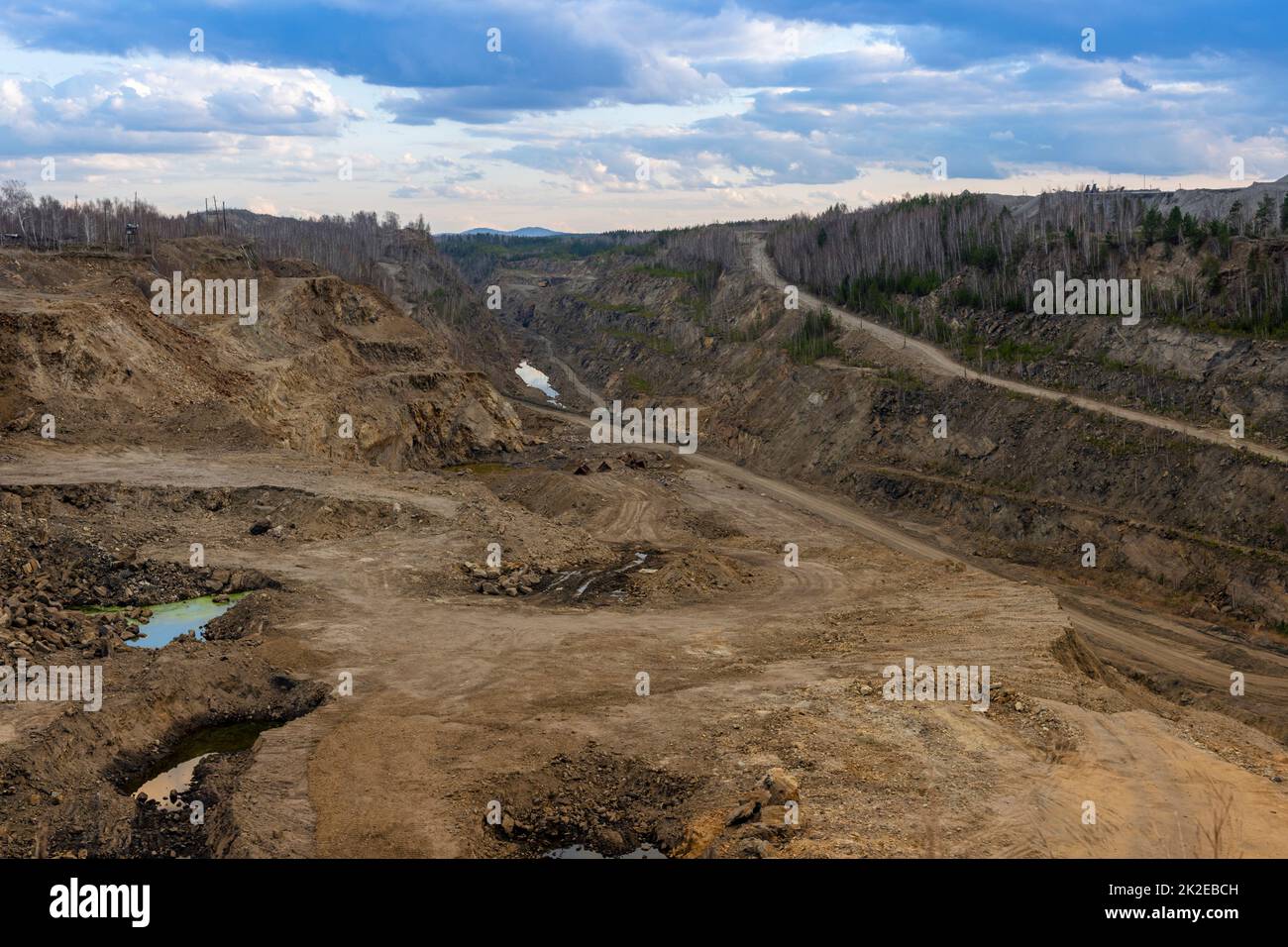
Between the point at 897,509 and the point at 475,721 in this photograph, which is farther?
the point at 897,509

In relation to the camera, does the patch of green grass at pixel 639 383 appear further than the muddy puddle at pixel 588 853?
Yes

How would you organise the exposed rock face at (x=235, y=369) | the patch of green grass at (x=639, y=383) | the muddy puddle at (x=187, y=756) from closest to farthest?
1. the muddy puddle at (x=187, y=756)
2. the exposed rock face at (x=235, y=369)
3. the patch of green grass at (x=639, y=383)

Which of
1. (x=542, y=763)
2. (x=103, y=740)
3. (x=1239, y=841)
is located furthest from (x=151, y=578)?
(x=1239, y=841)

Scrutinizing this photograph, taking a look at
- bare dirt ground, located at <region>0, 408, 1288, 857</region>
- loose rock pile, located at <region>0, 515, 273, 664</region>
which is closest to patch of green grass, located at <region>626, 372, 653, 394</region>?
bare dirt ground, located at <region>0, 408, 1288, 857</region>

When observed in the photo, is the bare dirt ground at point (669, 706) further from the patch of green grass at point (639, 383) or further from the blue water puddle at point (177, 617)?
the patch of green grass at point (639, 383)

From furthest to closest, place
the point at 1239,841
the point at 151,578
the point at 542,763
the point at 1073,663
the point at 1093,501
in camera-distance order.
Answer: the point at 1093,501
the point at 151,578
the point at 1073,663
the point at 542,763
the point at 1239,841

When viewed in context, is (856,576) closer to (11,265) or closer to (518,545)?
(518,545)

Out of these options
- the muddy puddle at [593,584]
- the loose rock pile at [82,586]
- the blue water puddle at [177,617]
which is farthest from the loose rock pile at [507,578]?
the blue water puddle at [177,617]
